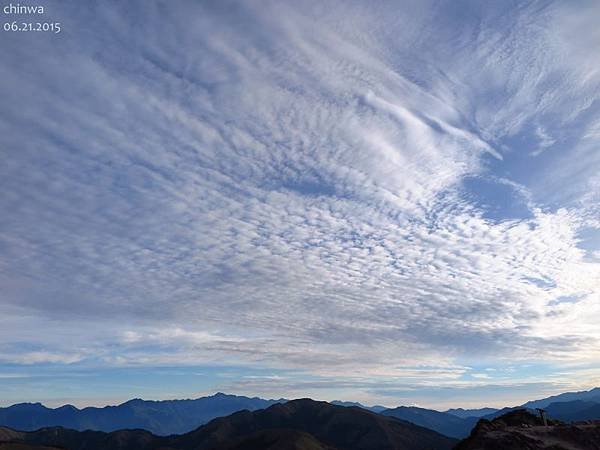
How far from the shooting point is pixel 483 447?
5450 cm

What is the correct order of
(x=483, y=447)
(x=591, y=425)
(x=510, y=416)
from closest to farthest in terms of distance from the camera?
(x=483, y=447), (x=591, y=425), (x=510, y=416)

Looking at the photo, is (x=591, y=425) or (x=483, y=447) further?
(x=591, y=425)

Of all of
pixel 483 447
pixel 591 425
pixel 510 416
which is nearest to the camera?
pixel 483 447

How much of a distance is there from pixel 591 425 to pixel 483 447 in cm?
2070

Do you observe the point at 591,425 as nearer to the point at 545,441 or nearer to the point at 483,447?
the point at 545,441

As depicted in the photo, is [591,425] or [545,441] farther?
[591,425]

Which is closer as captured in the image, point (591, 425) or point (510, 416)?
point (591, 425)

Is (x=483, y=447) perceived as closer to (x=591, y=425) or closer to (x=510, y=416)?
(x=591, y=425)

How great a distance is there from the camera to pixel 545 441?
5544 cm

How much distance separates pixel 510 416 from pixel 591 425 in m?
66.9

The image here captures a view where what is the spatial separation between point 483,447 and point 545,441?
770 cm

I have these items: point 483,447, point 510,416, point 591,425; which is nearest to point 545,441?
point 483,447

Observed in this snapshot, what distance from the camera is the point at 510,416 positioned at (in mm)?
124625

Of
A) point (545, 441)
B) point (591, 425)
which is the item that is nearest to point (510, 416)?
point (591, 425)
